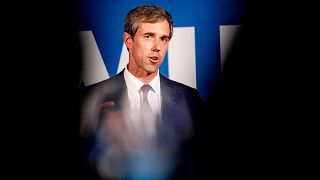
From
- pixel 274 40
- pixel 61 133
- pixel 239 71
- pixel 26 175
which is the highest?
pixel 274 40

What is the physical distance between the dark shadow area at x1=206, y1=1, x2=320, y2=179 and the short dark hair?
15.8 inches

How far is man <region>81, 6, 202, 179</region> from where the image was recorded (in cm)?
181

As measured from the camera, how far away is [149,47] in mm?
1795

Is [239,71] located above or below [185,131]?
above

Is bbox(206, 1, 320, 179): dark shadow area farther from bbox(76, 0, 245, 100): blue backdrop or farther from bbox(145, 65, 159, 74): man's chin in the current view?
bbox(145, 65, 159, 74): man's chin

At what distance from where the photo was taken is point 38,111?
190cm

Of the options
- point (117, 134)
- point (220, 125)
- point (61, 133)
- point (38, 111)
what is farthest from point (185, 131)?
point (38, 111)

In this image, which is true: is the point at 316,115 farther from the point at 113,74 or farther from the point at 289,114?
the point at 113,74

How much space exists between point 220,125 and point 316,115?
1.66 feet

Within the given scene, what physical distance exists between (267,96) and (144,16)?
77 cm

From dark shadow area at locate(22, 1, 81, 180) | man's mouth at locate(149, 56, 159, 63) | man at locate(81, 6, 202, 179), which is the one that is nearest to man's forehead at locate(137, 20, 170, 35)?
man at locate(81, 6, 202, 179)

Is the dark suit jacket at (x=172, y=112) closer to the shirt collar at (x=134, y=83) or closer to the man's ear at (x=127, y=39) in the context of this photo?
the shirt collar at (x=134, y=83)

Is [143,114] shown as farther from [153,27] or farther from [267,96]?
[267,96]

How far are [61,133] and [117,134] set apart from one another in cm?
31
